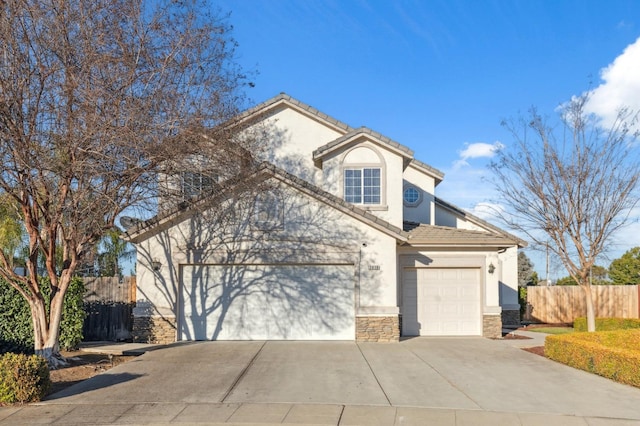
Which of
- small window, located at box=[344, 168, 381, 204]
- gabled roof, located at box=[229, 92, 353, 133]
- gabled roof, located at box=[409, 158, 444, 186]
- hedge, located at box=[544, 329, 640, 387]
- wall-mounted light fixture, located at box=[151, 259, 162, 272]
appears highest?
gabled roof, located at box=[229, 92, 353, 133]

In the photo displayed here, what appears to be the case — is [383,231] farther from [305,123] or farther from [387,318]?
[305,123]

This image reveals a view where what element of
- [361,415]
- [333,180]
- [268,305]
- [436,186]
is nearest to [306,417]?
[361,415]

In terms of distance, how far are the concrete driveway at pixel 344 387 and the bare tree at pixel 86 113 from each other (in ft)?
9.48

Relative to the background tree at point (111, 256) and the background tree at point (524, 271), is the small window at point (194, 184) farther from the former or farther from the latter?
the background tree at point (524, 271)

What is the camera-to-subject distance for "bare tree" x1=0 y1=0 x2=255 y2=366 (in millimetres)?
9867

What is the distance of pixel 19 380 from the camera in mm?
8469

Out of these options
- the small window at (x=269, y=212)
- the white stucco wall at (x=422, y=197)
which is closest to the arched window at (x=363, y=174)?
the small window at (x=269, y=212)

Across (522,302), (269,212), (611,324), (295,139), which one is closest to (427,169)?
(295,139)

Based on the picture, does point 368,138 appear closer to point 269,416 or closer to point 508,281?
point 508,281

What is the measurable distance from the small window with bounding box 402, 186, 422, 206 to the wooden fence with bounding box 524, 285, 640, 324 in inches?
401

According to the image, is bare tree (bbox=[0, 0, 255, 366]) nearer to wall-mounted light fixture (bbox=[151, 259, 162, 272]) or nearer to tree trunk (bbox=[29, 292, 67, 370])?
tree trunk (bbox=[29, 292, 67, 370])

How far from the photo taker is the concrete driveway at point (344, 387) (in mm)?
8242

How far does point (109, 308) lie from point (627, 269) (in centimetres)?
4827

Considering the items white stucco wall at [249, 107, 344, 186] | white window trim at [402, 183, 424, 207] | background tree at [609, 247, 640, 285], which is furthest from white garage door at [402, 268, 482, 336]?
background tree at [609, 247, 640, 285]
